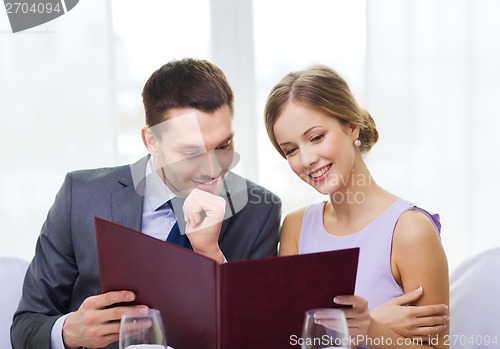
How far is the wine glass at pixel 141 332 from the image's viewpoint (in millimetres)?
1257

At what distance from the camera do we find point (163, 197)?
211cm

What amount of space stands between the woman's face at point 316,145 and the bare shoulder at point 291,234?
0.22 metres

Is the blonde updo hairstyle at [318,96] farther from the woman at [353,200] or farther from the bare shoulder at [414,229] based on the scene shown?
the bare shoulder at [414,229]

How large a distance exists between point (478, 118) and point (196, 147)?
1724 millimetres

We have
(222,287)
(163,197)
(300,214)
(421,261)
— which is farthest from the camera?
(300,214)

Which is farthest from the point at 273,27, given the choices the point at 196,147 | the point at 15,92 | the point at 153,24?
the point at 196,147

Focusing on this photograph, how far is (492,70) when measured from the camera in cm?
324

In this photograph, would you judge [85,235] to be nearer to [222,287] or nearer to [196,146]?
[196,146]

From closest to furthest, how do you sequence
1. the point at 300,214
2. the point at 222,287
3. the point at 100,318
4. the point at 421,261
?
the point at 222,287
the point at 100,318
the point at 421,261
the point at 300,214

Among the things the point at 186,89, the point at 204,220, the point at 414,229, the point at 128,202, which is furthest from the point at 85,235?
the point at 414,229

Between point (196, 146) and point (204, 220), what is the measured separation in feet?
0.77

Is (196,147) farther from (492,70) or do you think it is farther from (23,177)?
(492,70)

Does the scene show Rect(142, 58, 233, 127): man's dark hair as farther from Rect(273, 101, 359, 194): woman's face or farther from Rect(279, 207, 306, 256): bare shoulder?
Rect(279, 207, 306, 256): bare shoulder

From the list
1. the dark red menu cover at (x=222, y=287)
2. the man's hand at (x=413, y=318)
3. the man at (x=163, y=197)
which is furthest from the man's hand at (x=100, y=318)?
the man's hand at (x=413, y=318)
